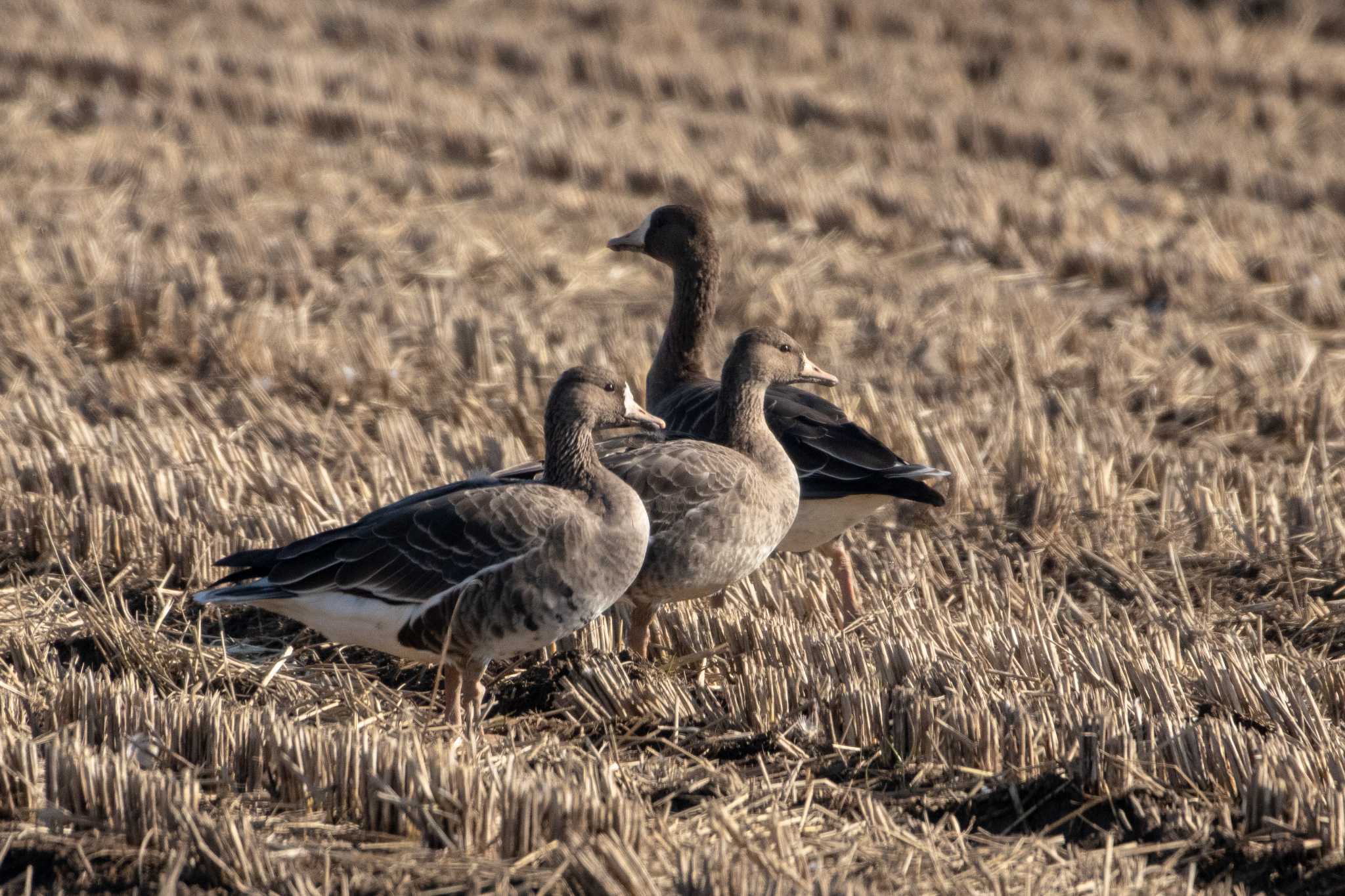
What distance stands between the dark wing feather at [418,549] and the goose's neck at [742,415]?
1.10 m

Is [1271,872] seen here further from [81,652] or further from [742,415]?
[81,652]

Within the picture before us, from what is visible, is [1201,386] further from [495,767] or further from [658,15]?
[658,15]

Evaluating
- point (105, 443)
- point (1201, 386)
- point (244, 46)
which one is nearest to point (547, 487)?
point (105, 443)

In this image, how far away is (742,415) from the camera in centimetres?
602

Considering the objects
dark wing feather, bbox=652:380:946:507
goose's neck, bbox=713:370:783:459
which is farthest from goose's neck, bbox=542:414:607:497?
dark wing feather, bbox=652:380:946:507

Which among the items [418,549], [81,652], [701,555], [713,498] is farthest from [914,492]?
[81,652]

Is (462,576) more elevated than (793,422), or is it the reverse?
(462,576)

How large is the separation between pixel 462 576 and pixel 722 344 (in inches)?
179

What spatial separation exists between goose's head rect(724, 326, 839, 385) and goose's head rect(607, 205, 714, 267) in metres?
1.35

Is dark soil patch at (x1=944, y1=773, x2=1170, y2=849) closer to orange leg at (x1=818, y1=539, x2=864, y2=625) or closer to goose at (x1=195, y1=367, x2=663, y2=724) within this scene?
goose at (x1=195, y1=367, x2=663, y2=724)

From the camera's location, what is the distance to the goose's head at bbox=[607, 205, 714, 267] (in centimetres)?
739

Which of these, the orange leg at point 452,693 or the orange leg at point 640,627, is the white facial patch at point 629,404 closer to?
the orange leg at point 640,627

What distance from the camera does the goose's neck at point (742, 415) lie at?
5.95m

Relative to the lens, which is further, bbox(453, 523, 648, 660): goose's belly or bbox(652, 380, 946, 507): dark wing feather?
bbox(652, 380, 946, 507): dark wing feather
